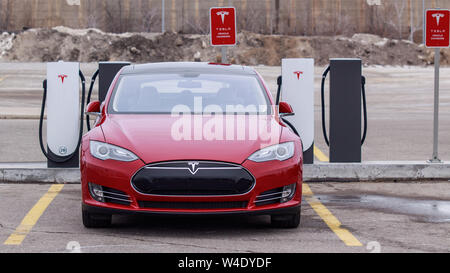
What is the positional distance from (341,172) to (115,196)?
403 cm

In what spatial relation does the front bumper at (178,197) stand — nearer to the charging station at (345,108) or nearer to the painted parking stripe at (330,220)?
the painted parking stripe at (330,220)

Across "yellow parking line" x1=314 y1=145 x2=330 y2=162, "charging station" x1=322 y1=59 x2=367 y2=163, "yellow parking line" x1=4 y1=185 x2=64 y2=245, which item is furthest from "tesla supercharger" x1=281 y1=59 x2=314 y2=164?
"yellow parking line" x1=4 y1=185 x2=64 y2=245

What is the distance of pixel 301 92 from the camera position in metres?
10.1

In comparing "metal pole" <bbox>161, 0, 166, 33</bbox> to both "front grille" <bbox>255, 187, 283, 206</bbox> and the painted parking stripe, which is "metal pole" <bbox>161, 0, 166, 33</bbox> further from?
"front grille" <bbox>255, 187, 283, 206</bbox>

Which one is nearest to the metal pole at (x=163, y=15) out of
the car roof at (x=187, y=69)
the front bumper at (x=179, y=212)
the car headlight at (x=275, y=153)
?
the car roof at (x=187, y=69)

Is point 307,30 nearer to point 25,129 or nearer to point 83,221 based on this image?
point 25,129

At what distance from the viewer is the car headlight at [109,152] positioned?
6.86 m

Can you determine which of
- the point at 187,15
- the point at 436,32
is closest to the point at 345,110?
the point at 436,32

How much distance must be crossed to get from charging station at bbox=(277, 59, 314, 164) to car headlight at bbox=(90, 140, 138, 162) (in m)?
3.52

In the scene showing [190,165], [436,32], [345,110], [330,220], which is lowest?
[330,220]

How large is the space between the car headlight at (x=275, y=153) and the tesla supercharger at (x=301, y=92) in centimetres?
292

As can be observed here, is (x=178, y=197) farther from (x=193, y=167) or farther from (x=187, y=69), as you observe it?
(x=187, y=69)

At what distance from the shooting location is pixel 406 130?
52.9 feet
